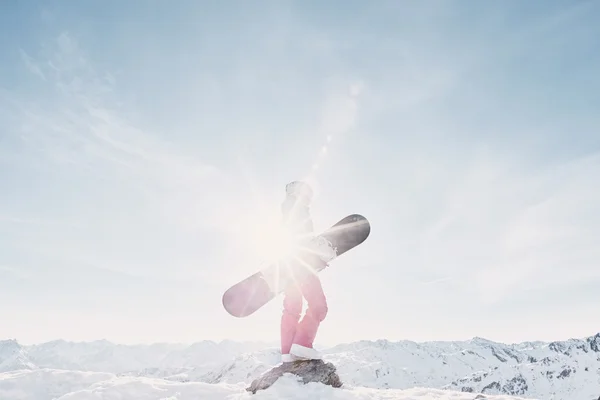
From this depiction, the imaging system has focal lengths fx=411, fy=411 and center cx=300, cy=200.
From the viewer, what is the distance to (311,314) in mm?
9711

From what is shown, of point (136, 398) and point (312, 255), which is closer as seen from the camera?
point (136, 398)

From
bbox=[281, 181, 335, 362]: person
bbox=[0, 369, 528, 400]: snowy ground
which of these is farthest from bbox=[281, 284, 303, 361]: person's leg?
bbox=[0, 369, 528, 400]: snowy ground

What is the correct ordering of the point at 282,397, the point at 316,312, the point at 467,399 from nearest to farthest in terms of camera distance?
the point at 282,397, the point at 467,399, the point at 316,312

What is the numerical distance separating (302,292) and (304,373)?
5.90 ft

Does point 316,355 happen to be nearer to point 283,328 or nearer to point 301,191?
point 283,328

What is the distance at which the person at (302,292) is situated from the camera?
9.67 meters

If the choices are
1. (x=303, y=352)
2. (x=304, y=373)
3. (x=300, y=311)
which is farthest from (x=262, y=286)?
(x=304, y=373)

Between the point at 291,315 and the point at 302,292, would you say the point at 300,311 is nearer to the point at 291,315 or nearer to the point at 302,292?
the point at 291,315

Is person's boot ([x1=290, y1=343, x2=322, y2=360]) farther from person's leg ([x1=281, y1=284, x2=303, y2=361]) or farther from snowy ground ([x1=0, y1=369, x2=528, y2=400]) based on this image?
snowy ground ([x1=0, y1=369, x2=528, y2=400])

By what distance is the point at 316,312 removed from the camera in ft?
31.8

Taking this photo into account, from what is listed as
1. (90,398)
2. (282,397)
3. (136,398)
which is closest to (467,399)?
(282,397)

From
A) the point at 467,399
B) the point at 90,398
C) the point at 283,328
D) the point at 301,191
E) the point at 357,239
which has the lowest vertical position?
the point at 467,399

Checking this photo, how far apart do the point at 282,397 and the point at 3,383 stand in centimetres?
1709

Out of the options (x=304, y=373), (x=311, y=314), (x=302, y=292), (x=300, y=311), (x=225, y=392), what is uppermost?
(x=302, y=292)
